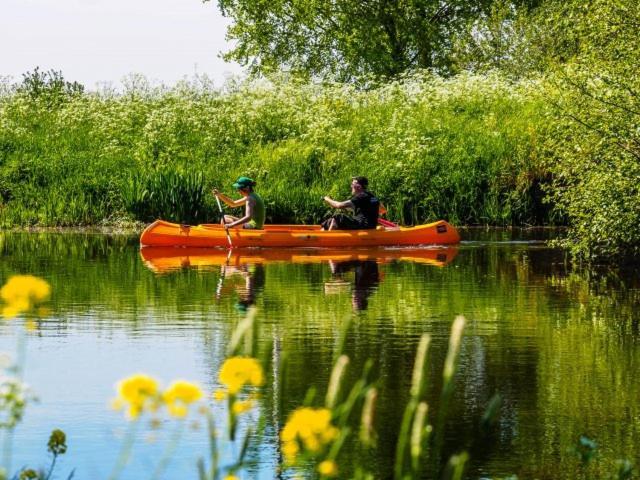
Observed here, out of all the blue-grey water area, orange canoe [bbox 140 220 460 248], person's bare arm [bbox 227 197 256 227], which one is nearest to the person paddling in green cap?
Result: person's bare arm [bbox 227 197 256 227]

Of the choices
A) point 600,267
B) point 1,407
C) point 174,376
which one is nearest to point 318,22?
point 600,267

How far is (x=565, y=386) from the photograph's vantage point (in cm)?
1102

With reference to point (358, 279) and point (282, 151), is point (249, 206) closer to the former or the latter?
point (358, 279)

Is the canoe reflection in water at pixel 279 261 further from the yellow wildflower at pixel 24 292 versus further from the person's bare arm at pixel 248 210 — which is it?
the yellow wildflower at pixel 24 292

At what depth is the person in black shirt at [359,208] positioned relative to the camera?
25.5m

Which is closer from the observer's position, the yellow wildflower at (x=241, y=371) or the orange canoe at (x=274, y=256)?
the yellow wildflower at (x=241, y=371)

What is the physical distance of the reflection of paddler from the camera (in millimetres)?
17319

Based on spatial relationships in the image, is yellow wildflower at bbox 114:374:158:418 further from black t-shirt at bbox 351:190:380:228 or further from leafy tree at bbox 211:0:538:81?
leafy tree at bbox 211:0:538:81

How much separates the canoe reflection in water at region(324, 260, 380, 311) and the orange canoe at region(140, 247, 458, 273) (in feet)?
2.54

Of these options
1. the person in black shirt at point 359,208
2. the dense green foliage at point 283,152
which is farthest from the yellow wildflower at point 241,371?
the dense green foliage at point 283,152

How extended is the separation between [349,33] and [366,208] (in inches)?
1184

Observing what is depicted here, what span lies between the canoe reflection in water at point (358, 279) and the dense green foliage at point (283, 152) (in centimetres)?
815

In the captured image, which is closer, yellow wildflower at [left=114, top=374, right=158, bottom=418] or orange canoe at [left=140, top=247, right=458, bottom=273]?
yellow wildflower at [left=114, top=374, right=158, bottom=418]

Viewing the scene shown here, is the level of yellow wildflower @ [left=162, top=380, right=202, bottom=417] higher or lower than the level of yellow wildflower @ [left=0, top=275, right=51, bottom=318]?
lower
